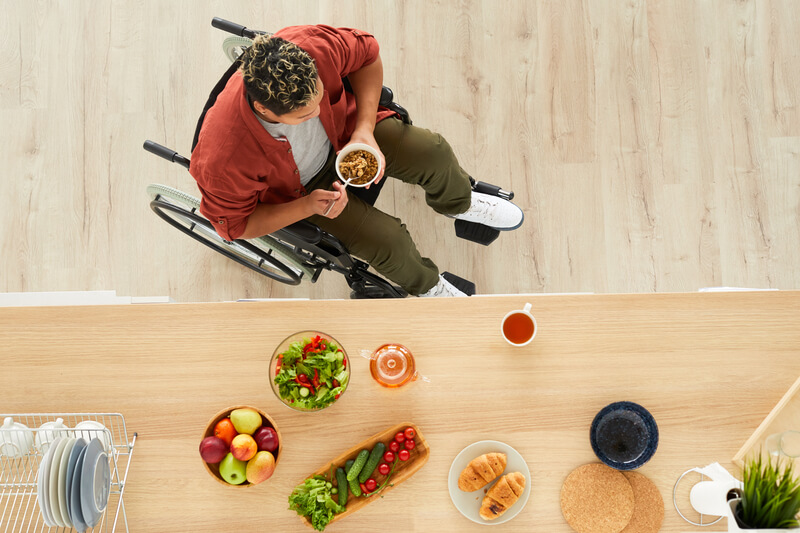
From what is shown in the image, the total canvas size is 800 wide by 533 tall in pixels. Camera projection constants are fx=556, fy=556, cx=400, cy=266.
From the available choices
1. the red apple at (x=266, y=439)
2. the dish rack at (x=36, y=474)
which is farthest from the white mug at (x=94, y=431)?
the red apple at (x=266, y=439)

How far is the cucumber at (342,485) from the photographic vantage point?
1.27m

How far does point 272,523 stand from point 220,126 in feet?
3.20

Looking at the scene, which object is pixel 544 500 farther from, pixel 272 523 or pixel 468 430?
pixel 272 523

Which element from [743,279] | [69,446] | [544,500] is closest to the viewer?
[69,446]

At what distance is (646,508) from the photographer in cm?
129

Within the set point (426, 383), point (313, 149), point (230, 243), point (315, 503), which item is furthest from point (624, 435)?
point (230, 243)

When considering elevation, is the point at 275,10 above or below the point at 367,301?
above

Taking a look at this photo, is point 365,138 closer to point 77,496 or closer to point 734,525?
point 77,496

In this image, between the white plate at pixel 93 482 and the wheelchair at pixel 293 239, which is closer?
the white plate at pixel 93 482

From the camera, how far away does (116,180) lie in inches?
91.4

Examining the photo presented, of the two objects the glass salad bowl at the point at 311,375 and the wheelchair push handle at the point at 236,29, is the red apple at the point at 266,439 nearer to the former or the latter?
the glass salad bowl at the point at 311,375

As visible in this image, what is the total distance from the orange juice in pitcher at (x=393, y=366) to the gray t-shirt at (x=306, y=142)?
0.62 metres

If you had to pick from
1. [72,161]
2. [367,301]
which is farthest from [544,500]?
[72,161]

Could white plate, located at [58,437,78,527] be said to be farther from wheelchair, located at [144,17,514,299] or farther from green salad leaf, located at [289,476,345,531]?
wheelchair, located at [144,17,514,299]
